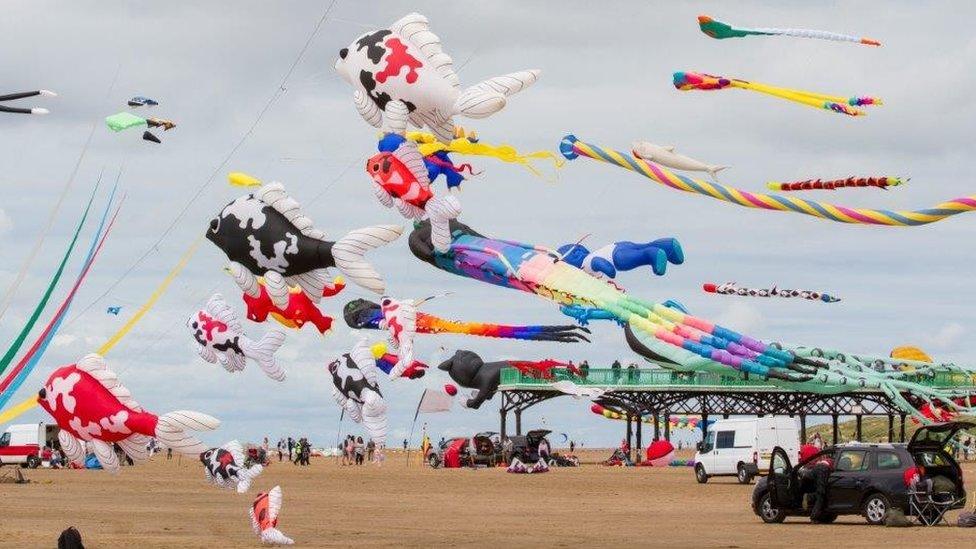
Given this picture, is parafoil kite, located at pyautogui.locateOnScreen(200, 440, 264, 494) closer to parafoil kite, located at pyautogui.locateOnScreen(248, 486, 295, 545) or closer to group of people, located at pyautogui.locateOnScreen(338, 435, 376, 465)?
parafoil kite, located at pyautogui.locateOnScreen(248, 486, 295, 545)

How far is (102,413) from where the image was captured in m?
23.0

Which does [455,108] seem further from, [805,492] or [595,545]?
[805,492]

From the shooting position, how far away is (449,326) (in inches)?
1134

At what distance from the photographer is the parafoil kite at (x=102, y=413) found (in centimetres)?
2284

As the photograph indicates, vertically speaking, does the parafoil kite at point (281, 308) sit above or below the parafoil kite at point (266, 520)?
above

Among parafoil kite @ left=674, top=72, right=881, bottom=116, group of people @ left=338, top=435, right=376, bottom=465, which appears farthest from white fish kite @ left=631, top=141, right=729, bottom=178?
group of people @ left=338, top=435, right=376, bottom=465

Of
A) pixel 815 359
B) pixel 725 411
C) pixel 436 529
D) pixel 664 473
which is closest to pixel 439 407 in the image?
pixel 436 529

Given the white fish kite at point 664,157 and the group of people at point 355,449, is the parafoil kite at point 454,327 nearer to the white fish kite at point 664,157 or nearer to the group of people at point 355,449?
the white fish kite at point 664,157

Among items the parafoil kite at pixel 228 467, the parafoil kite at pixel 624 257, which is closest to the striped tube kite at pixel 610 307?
the parafoil kite at pixel 624 257

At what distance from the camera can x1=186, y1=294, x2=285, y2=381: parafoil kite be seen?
24.3 m

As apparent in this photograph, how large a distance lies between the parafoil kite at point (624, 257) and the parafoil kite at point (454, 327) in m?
1.09

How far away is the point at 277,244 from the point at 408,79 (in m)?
3.47

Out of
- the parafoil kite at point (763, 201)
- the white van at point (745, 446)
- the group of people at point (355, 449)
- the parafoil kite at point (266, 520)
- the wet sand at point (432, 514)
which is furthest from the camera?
the group of people at point (355, 449)

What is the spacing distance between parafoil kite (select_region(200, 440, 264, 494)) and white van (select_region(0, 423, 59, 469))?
188ft
